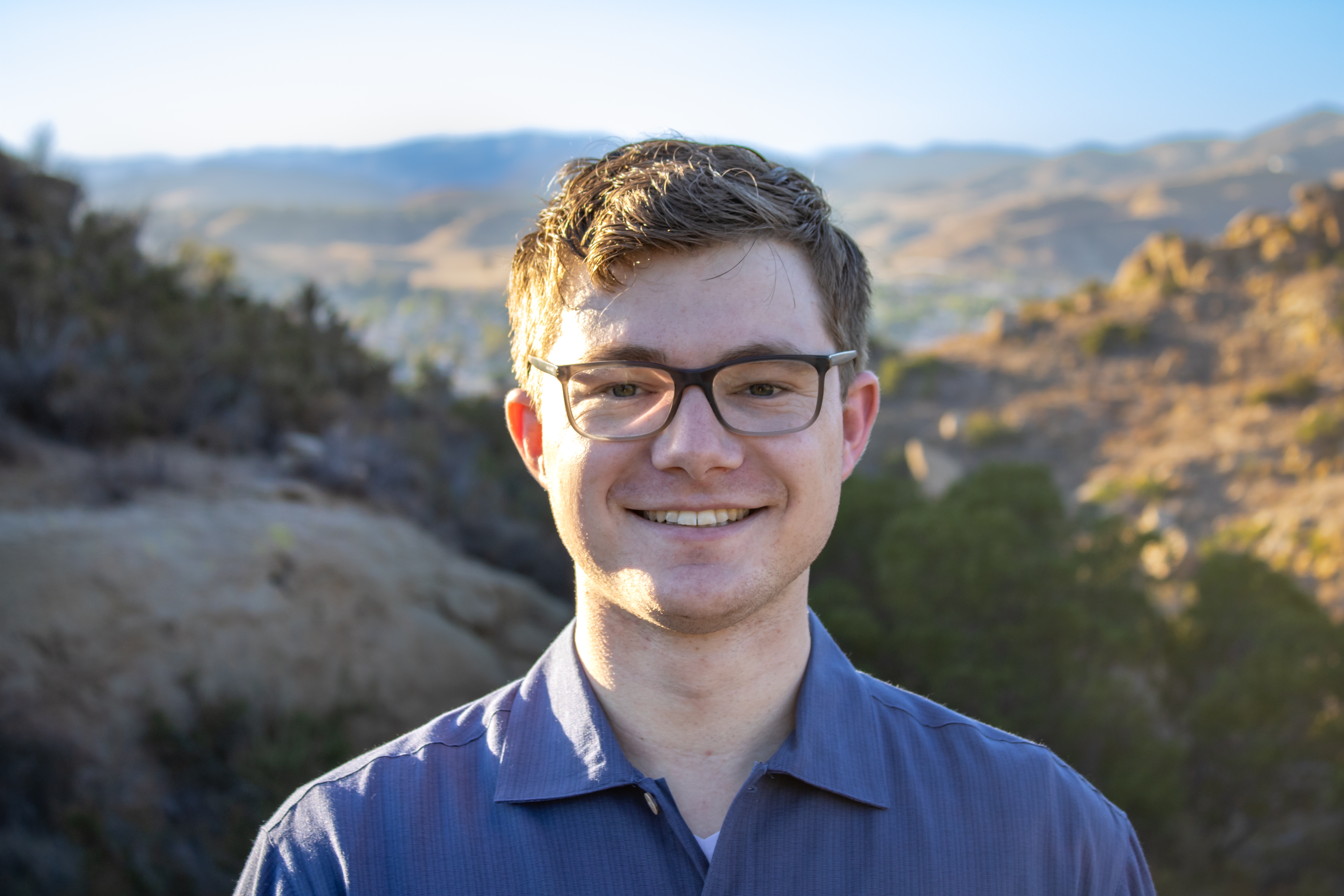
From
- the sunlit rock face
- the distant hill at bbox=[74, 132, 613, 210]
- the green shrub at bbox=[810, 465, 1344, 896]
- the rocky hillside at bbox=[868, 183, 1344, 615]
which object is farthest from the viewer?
the distant hill at bbox=[74, 132, 613, 210]

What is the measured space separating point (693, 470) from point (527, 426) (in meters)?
0.50

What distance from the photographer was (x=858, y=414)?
6.51 feet

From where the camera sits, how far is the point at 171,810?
15.3 ft

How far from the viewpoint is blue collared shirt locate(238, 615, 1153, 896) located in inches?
59.9

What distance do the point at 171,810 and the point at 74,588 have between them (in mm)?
1528

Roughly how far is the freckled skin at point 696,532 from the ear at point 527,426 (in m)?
0.20

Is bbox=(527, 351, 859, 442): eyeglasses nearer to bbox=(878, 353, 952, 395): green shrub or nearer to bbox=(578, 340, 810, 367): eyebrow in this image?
bbox=(578, 340, 810, 367): eyebrow

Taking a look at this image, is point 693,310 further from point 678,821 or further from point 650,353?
point 678,821

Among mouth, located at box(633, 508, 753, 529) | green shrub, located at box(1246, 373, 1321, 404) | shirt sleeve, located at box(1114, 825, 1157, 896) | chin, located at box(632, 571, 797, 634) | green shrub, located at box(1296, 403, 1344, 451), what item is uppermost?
mouth, located at box(633, 508, 753, 529)

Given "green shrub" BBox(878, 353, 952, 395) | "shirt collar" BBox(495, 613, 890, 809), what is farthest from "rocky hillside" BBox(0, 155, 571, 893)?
"green shrub" BBox(878, 353, 952, 395)

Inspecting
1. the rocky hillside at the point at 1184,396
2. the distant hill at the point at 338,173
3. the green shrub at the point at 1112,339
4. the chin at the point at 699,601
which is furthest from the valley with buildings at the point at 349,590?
the distant hill at the point at 338,173

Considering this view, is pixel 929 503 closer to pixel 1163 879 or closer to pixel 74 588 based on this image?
pixel 1163 879

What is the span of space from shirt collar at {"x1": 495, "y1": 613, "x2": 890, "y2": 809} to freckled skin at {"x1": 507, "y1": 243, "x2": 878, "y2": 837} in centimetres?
7

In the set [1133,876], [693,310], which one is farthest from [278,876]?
[1133,876]
